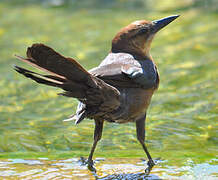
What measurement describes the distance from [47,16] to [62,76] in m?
10.2

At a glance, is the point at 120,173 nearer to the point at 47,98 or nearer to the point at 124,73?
the point at 124,73

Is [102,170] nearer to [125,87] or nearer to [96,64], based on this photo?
[125,87]

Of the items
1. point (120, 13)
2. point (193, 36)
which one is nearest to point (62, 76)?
point (193, 36)

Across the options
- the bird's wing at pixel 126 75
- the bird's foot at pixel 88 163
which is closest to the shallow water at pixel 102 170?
the bird's foot at pixel 88 163

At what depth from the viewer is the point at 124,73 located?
17.7ft

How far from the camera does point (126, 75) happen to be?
5410mm

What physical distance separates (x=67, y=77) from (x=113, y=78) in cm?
79

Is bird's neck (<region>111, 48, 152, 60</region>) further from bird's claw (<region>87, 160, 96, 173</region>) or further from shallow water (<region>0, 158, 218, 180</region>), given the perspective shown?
bird's claw (<region>87, 160, 96, 173</region>)

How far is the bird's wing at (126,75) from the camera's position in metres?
5.32

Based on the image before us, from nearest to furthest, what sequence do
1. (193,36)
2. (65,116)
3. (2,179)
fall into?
(2,179), (65,116), (193,36)

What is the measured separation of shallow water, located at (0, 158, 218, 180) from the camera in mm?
5234

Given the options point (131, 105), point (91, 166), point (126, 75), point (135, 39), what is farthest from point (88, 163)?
point (135, 39)

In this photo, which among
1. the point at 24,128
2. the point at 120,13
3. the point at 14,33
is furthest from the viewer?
the point at 120,13

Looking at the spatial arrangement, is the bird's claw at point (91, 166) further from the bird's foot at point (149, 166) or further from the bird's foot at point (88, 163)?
the bird's foot at point (149, 166)
